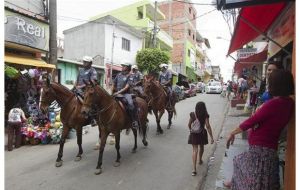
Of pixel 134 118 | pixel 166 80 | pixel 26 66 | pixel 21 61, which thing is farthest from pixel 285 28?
pixel 26 66

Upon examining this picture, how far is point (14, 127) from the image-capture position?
9484 mm

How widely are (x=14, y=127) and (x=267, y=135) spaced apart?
806cm

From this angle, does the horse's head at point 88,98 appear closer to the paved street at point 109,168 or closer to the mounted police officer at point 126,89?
the mounted police officer at point 126,89

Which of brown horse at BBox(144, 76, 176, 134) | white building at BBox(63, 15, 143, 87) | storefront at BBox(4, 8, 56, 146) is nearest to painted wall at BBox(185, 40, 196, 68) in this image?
white building at BBox(63, 15, 143, 87)

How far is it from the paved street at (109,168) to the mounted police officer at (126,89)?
1.14 metres

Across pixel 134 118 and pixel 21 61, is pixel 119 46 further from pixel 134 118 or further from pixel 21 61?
pixel 134 118

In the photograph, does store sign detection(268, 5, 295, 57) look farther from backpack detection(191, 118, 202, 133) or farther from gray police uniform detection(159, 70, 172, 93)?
gray police uniform detection(159, 70, 172, 93)

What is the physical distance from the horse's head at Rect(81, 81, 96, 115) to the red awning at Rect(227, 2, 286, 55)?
337 cm

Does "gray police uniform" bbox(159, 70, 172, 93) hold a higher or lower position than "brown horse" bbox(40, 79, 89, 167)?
higher

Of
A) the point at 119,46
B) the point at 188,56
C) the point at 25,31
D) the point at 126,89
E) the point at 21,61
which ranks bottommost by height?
the point at 126,89

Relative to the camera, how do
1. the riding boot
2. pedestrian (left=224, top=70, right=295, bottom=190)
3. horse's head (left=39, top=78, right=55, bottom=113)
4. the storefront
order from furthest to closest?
1. the storefront
2. the riding boot
3. horse's head (left=39, top=78, right=55, bottom=113)
4. pedestrian (left=224, top=70, right=295, bottom=190)

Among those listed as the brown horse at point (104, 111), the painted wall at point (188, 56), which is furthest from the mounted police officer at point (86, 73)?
the painted wall at point (188, 56)

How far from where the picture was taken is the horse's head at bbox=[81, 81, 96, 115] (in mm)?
6680

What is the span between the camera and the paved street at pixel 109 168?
20.7 feet
